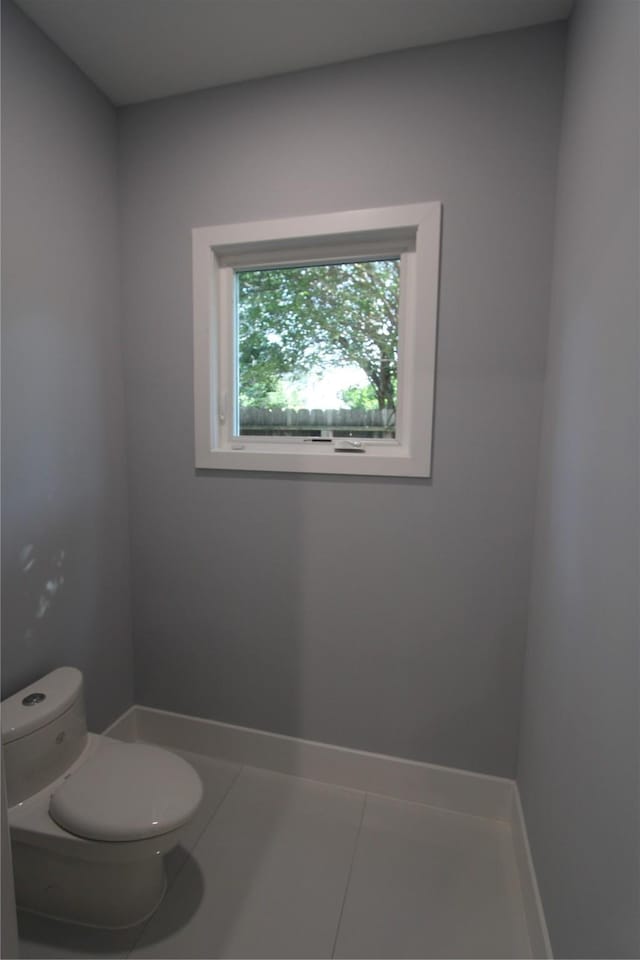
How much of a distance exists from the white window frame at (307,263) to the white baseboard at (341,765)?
107 centimetres

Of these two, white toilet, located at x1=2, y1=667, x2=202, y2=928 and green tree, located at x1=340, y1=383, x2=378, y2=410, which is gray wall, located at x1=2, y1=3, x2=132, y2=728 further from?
green tree, located at x1=340, y1=383, x2=378, y2=410

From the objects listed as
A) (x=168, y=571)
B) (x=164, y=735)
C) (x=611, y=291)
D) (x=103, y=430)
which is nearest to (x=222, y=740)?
(x=164, y=735)

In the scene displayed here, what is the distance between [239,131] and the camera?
146 centimetres

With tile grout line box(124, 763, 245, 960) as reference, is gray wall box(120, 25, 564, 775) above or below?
above

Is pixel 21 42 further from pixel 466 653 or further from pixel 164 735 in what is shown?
pixel 164 735

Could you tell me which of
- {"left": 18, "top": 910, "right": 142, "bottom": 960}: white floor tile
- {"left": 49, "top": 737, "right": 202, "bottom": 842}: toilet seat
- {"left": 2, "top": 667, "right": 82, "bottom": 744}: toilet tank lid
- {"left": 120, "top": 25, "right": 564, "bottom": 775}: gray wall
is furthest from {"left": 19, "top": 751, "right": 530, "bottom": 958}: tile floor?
{"left": 2, "top": 667, "right": 82, "bottom": 744}: toilet tank lid

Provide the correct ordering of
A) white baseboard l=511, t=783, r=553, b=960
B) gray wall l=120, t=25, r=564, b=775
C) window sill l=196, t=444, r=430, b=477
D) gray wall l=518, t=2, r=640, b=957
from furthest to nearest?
window sill l=196, t=444, r=430, b=477 → gray wall l=120, t=25, r=564, b=775 → white baseboard l=511, t=783, r=553, b=960 → gray wall l=518, t=2, r=640, b=957

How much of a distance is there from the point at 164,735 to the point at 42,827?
0.76m

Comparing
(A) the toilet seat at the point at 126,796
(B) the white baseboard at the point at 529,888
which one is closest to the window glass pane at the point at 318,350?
(A) the toilet seat at the point at 126,796

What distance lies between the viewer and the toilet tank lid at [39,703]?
3.74ft

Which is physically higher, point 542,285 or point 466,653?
point 542,285

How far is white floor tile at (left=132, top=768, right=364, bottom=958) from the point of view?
110cm

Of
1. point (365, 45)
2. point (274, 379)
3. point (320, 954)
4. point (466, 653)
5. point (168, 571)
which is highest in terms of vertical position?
point (365, 45)

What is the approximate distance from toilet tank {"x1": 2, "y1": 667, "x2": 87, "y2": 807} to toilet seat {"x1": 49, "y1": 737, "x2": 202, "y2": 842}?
0.21 ft
